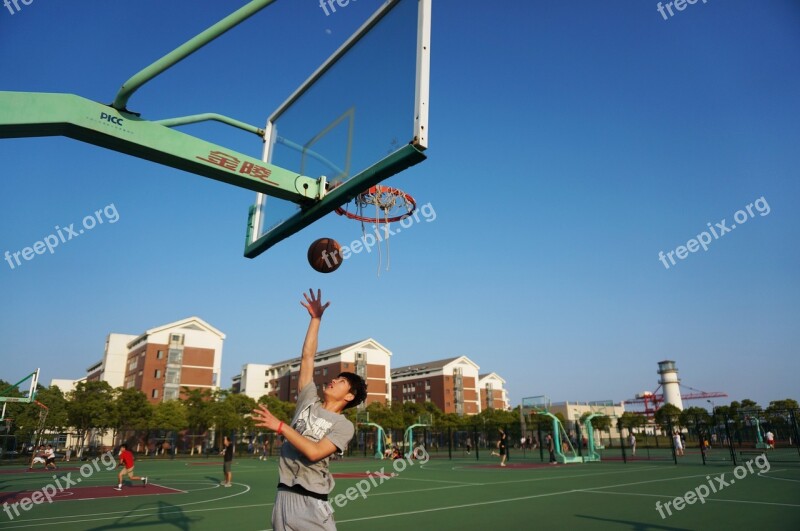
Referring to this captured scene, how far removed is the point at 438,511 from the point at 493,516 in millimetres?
1257

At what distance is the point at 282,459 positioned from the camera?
12.1ft

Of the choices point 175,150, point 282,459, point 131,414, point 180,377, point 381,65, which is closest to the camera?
point 282,459

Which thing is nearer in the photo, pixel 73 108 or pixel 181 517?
pixel 73 108

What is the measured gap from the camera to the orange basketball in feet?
18.5

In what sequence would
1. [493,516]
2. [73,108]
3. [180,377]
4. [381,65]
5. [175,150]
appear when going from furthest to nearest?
[180,377] → [493,516] → [381,65] → [175,150] → [73,108]

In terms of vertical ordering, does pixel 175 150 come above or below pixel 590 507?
above

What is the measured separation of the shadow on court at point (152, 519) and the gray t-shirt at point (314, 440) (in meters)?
6.35

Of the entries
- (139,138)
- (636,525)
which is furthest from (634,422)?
(139,138)

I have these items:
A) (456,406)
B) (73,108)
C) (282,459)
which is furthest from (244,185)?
(456,406)

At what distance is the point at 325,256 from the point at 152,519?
7321 millimetres

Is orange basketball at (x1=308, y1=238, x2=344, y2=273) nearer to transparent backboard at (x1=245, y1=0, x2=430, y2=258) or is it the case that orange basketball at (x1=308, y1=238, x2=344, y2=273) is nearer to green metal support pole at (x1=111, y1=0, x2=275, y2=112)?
transparent backboard at (x1=245, y1=0, x2=430, y2=258)

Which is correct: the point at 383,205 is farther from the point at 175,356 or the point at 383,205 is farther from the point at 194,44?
the point at 175,356

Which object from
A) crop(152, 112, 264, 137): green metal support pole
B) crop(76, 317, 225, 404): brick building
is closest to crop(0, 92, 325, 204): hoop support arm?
crop(152, 112, 264, 137): green metal support pole

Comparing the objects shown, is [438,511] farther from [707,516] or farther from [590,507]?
[707,516]
